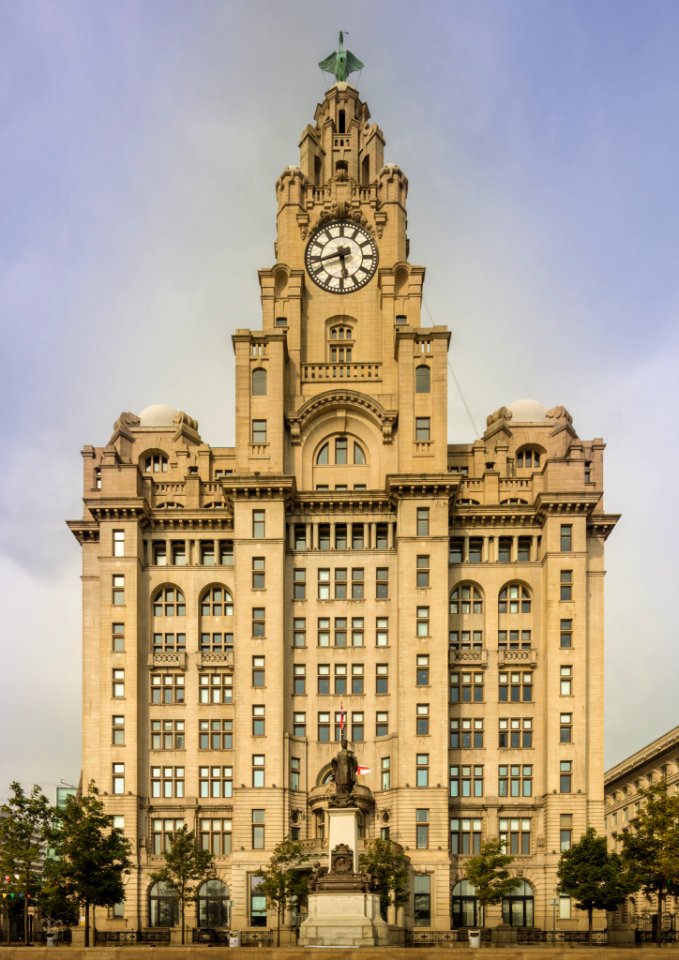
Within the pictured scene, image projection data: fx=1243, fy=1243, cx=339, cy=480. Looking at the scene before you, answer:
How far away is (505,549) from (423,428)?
496 inches

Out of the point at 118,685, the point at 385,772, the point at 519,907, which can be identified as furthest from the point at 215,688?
the point at 519,907

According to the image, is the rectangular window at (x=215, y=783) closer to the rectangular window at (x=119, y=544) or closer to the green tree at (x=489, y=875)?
the rectangular window at (x=119, y=544)

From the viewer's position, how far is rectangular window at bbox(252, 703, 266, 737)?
100875 mm

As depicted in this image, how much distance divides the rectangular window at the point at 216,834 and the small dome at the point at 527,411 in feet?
149

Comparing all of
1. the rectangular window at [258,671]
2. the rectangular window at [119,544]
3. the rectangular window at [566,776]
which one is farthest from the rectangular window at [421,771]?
the rectangular window at [119,544]

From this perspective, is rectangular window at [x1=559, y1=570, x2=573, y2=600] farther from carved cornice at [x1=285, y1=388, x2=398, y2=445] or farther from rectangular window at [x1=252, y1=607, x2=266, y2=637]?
rectangular window at [x1=252, y1=607, x2=266, y2=637]

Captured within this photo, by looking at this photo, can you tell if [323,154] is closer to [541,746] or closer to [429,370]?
[429,370]

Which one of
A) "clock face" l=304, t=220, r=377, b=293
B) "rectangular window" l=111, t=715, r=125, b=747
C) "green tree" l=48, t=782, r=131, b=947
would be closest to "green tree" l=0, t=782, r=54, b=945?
"green tree" l=48, t=782, r=131, b=947

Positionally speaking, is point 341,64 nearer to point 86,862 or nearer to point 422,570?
point 422,570

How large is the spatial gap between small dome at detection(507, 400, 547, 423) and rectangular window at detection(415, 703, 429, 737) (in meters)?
30.8

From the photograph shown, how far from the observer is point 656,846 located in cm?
8506

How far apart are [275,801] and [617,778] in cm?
6003

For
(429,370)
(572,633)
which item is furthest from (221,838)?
(429,370)

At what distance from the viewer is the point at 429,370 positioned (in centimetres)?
10838
